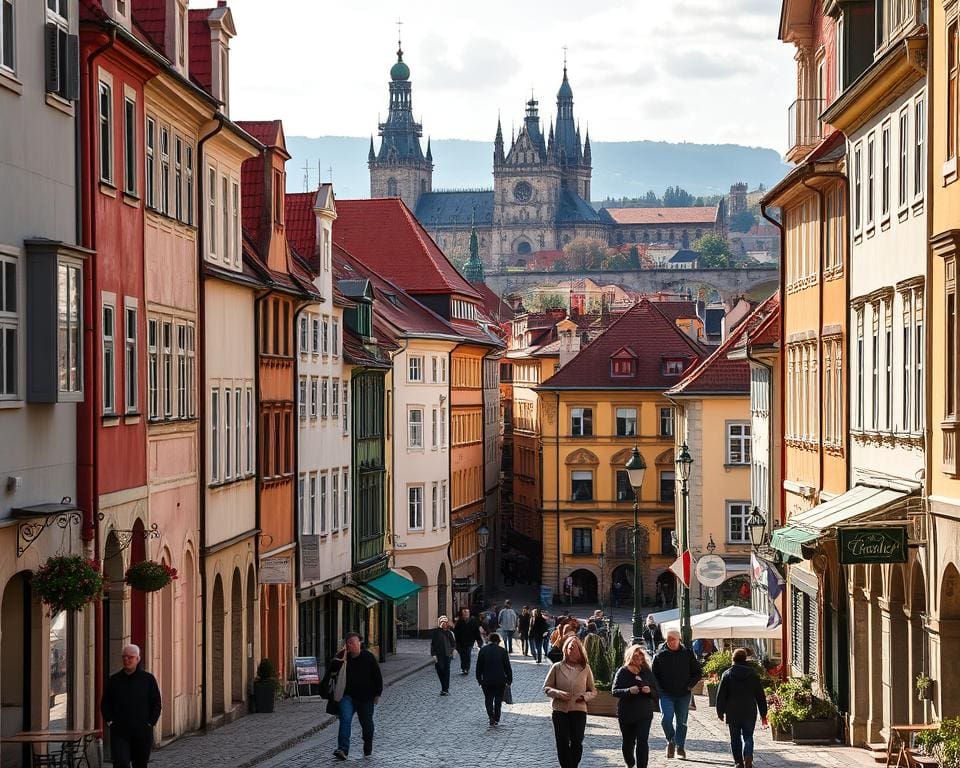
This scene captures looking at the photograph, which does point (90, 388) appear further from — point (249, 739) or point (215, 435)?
point (215, 435)

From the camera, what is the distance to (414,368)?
64375 millimetres

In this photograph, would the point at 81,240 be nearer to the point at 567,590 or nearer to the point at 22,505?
the point at 22,505

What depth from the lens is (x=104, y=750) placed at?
23078 millimetres

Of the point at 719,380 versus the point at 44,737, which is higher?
the point at 719,380

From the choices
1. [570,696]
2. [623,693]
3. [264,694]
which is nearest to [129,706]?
[570,696]

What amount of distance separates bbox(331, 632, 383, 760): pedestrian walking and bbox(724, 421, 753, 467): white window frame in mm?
42436

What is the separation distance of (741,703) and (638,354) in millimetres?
61457

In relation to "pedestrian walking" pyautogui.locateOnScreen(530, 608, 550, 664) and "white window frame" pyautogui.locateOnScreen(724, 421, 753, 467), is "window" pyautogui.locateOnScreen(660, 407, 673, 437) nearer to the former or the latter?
"white window frame" pyautogui.locateOnScreen(724, 421, 753, 467)

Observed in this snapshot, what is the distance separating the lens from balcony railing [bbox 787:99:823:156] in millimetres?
35000

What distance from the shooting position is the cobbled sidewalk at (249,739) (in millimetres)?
23484

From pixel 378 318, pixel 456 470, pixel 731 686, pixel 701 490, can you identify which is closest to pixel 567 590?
pixel 456 470

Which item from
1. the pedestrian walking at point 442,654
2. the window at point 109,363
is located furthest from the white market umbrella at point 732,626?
the window at point 109,363

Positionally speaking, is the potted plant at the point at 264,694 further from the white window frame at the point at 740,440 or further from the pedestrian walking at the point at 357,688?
the white window frame at the point at 740,440

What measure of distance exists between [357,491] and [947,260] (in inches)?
1190
